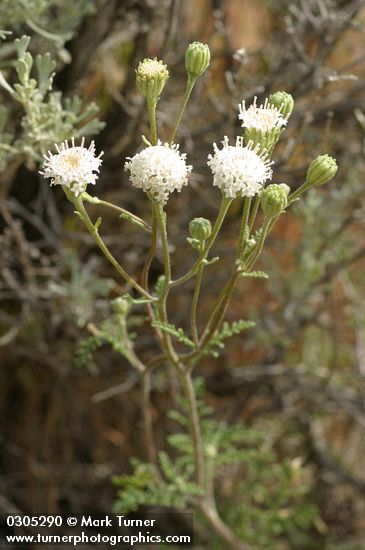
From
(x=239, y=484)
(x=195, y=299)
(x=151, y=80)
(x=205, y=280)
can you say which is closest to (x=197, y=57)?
(x=151, y=80)

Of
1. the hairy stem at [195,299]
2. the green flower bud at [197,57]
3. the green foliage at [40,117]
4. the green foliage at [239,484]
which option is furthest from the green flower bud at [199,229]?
the green foliage at [239,484]

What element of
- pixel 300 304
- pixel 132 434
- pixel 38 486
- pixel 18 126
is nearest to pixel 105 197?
pixel 18 126

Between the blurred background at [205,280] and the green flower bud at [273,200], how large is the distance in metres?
0.74

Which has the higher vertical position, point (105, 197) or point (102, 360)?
point (105, 197)

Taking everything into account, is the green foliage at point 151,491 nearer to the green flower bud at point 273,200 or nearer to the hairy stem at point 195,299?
the hairy stem at point 195,299

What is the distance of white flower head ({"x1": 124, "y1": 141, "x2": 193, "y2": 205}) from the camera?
1195mm

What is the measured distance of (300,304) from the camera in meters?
2.43

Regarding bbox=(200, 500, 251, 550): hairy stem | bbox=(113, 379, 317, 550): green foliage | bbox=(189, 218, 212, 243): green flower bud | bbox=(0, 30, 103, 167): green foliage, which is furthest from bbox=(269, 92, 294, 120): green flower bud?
bbox=(200, 500, 251, 550): hairy stem

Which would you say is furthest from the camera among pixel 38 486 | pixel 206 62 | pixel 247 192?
pixel 38 486

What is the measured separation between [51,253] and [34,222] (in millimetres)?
266

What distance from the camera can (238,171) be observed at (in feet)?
3.91

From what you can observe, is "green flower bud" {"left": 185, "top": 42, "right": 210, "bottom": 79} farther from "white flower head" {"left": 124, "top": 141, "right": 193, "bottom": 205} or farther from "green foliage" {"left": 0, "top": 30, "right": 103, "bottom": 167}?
"green foliage" {"left": 0, "top": 30, "right": 103, "bottom": 167}

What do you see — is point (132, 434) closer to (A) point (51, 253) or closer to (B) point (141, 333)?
(B) point (141, 333)

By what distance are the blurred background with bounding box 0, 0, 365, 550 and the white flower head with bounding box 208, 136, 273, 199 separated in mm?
677
